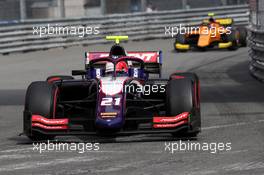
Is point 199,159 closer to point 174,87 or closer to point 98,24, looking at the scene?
point 174,87

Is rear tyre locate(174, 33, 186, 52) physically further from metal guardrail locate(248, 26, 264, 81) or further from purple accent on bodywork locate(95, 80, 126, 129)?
purple accent on bodywork locate(95, 80, 126, 129)

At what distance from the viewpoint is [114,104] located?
10242 mm

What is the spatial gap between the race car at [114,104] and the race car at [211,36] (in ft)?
48.4

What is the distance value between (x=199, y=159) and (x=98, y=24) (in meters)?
22.5

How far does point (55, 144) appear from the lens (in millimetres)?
9852

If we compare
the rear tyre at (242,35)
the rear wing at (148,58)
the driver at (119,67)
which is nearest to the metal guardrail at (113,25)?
the rear tyre at (242,35)

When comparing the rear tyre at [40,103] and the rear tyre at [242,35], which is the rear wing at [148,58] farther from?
the rear tyre at [242,35]

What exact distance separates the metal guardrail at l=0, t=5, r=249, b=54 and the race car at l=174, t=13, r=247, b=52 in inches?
185

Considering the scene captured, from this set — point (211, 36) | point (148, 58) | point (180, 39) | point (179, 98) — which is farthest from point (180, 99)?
point (180, 39)

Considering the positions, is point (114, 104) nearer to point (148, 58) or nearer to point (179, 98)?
point (179, 98)

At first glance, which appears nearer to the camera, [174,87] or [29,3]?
[174,87]

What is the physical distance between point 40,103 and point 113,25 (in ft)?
69.1

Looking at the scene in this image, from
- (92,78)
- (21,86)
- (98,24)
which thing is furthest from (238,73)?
(98,24)

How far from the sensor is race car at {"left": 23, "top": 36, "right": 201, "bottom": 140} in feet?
32.8
